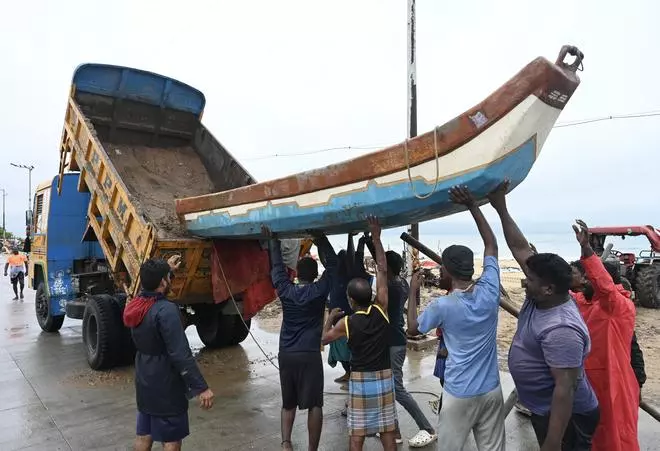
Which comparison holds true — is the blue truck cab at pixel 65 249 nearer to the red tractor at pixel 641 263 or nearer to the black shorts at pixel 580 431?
the black shorts at pixel 580 431

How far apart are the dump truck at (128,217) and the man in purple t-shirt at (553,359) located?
3.16m

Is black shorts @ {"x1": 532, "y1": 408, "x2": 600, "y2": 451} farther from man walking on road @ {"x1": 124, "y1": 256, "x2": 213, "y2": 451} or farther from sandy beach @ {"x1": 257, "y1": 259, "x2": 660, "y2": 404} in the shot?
sandy beach @ {"x1": 257, "y1": 259, "x2": 660, "y2": 404}

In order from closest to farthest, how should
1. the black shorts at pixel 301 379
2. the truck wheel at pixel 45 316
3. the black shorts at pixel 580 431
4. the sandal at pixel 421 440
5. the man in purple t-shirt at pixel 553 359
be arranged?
the man in purple t-shirt at pixel 553 359 < the black shorts at pixel 580 431 < the black shorts at pixel 301 379 < the sandal at pixel 421 440 < the truck wheel at pixel 45 316

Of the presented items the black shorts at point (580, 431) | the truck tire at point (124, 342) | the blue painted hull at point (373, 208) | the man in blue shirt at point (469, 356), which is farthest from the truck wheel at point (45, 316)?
the black shorts at point (580, 431)

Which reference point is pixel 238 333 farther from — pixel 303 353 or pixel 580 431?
pixel 580 431

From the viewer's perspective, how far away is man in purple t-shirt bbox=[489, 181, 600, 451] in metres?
2.06

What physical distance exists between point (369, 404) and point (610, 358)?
1419mm

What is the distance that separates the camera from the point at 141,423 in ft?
9.51

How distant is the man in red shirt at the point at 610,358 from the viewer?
2.68m

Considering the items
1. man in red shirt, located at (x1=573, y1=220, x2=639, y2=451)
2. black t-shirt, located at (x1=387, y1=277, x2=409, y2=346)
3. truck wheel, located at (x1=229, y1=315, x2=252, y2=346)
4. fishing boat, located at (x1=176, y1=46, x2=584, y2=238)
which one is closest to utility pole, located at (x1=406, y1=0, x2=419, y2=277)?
truck wheel, located at (x1=229, y1=315, x2=252, y2=346)

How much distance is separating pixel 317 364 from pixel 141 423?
1.16m

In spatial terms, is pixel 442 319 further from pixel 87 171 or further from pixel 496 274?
pixel 87 171

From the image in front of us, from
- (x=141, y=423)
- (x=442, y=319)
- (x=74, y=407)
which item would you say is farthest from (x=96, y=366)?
(x=442, y=319)

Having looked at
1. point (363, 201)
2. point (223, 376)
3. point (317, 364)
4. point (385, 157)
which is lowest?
point (223, 376)
